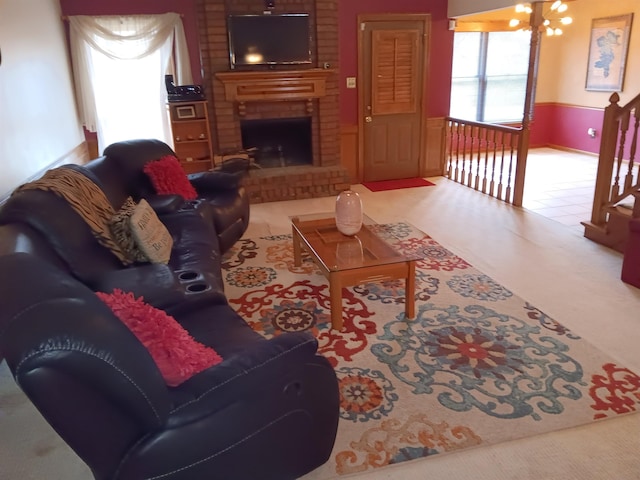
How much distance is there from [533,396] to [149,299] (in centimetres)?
178

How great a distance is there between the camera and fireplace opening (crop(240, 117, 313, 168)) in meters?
5.96

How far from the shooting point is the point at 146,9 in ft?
17.7

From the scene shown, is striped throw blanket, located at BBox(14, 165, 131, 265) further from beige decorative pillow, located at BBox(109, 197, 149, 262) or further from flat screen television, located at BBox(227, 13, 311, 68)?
flat screen television, located at BBox(227, 13, 311, 68)

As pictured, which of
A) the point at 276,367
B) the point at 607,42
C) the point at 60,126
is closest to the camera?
the point at 276,367

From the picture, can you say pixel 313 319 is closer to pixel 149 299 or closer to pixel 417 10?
pixel 149 299

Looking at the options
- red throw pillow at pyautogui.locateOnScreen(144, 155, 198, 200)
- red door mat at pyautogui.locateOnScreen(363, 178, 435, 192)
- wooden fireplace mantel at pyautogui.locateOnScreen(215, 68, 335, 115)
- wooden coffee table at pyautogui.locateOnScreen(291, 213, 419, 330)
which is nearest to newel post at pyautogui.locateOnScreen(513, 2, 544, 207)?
red door mat at pyautogui.locateOnScreen(363, 178, 435, 192)

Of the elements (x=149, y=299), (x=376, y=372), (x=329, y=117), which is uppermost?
(x=329, y=117)

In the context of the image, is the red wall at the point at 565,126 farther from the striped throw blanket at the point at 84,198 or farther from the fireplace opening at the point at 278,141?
the striped throw blanket at the point at 84,198

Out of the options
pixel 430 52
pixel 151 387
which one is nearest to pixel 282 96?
pixel 430 52

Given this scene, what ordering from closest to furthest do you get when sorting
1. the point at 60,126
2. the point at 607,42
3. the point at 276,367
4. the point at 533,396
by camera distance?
the point at 276,367, the point at 533,396, the point at 60,126, the point at 607,42

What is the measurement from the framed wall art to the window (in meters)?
0.96

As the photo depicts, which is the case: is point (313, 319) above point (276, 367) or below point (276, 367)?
below

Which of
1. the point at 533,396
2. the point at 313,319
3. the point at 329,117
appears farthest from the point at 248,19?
the point at 533,396

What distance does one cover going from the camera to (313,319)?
10.1 ft
